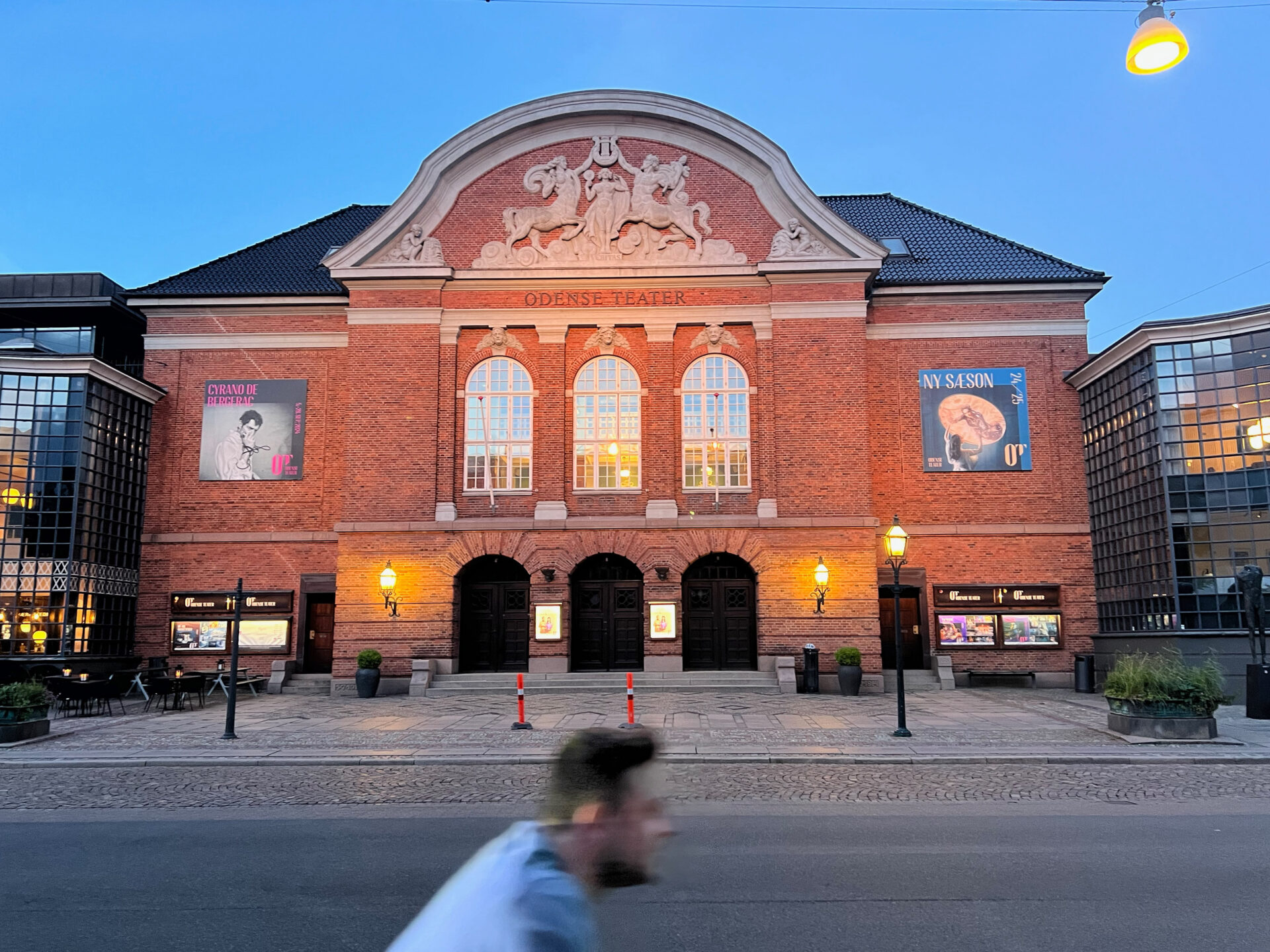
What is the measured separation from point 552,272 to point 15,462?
47.9 feet

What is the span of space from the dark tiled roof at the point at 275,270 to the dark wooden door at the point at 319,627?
9005mm

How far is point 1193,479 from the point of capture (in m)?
22.2

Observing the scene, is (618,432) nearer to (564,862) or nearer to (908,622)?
(908,622)

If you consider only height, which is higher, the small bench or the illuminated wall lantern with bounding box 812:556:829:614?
the illuminated wall lantern with bounding box 812:556:829:614

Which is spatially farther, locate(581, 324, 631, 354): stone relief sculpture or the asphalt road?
locate(581, 324, 631, 354): stone relief sculpture

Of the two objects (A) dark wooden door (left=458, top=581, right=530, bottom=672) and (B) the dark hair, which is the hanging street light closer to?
(B) the dark hair

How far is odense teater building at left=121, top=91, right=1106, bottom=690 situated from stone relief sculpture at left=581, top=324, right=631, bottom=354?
0.23 feet

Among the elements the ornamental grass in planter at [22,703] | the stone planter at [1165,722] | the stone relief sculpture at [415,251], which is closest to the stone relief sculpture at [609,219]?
the stone relief sculpture at [415,251]

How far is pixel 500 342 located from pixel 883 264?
37.3ft

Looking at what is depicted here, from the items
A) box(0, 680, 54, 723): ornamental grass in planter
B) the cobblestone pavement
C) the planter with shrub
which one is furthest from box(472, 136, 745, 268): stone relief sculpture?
the cobblestone pavement

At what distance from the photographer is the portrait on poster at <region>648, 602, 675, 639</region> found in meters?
25.5

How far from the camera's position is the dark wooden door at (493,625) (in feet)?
86.9

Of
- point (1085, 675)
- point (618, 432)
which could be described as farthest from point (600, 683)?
point (1085, 675)

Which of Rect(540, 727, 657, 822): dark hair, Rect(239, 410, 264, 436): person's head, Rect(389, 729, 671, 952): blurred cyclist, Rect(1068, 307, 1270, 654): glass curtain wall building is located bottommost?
Rect(389, 729, 671, 952): blurred cyclist
